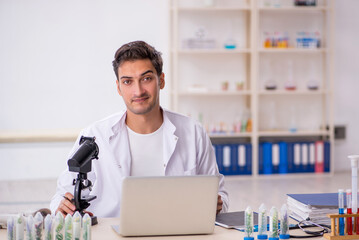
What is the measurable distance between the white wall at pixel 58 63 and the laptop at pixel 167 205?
4552 millimetres

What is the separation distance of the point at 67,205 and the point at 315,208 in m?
0.89

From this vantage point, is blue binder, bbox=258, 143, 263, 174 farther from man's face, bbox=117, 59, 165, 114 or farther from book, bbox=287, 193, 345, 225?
book, bbox=287, 193, 345, 225

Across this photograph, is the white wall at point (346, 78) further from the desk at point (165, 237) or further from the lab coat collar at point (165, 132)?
the desk at point (165, 237)

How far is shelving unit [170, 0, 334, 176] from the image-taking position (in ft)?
20.4

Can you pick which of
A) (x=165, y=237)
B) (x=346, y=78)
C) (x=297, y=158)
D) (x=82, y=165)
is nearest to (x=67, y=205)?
(x=82, y=165)

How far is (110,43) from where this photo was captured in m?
6.38

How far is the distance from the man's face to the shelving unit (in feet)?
12.1

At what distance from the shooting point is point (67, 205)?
6.79 ft

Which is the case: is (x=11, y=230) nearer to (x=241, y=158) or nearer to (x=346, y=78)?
(x=241, y=158)

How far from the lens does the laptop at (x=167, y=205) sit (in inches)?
70.7

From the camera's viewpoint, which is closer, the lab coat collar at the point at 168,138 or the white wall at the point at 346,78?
the lab coat collar at the point at 168,138

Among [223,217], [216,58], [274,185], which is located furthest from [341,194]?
[216,58]

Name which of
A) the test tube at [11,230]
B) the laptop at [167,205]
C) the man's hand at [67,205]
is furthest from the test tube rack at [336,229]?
the test tube at [11,230]

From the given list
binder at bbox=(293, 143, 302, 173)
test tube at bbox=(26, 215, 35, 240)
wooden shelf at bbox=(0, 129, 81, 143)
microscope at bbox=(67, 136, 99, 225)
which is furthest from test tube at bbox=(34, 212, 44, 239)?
binder at bbox=(293, 143, 302, 173)
